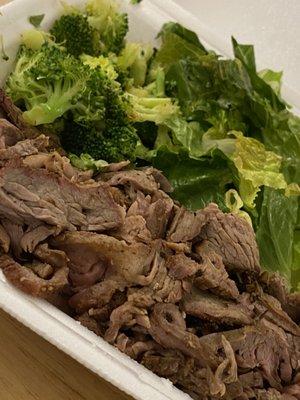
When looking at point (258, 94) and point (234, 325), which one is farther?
point (258, 94)

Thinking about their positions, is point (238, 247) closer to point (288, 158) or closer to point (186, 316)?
point (186, 316)

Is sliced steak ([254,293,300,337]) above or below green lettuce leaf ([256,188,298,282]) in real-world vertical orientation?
above

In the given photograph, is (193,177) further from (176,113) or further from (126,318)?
(126,318)

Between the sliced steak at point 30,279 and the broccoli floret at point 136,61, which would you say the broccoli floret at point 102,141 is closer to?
the broccoli floret at point 136,61

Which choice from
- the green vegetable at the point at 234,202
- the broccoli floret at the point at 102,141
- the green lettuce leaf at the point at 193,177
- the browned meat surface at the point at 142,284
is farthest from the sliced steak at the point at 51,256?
the green vegetable at the point at 234,202

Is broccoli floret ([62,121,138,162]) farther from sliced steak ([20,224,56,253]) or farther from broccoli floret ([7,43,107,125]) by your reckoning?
sliced steak ([20,224,56,253])

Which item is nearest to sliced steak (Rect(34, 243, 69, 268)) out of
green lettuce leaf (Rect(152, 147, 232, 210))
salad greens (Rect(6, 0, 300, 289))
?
salad greens (Rect(6, 0, 300, 289))

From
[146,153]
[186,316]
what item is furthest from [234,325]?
[146,153]
